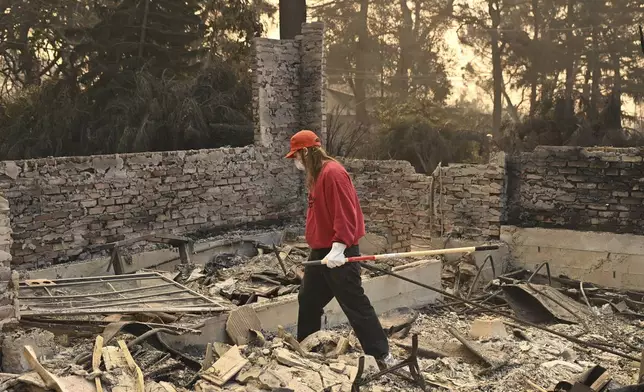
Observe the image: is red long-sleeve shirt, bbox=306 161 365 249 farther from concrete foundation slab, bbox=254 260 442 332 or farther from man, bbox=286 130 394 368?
concrete foundation slab, bbox=254 260 442 332

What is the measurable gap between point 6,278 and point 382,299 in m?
3.64

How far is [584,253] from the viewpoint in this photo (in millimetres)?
8633

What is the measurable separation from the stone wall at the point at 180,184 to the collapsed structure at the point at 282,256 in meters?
0.02

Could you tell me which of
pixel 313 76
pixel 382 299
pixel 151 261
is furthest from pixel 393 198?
pixel 151 261

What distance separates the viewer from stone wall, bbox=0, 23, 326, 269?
8.04m

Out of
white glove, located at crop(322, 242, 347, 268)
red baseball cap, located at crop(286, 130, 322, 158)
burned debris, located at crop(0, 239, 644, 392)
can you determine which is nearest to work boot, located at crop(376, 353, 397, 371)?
burned debris, located at crop(0, 239, 644, 392)

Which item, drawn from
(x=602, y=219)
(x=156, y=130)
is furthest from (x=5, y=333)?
(x=156, y=130)

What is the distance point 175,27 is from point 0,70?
510 cm

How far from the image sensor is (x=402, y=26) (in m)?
27.7

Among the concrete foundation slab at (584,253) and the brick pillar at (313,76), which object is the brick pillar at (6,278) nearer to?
the concrete foundation slab at (584,253)

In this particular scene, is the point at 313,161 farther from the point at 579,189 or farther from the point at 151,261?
the point at 579,189

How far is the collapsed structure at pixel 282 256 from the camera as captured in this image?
488 cm

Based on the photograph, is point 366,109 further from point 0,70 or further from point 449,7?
point 0,70

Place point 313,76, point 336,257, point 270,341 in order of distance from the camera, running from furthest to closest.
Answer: point 313,76 → point 270,341 → point 336,257
